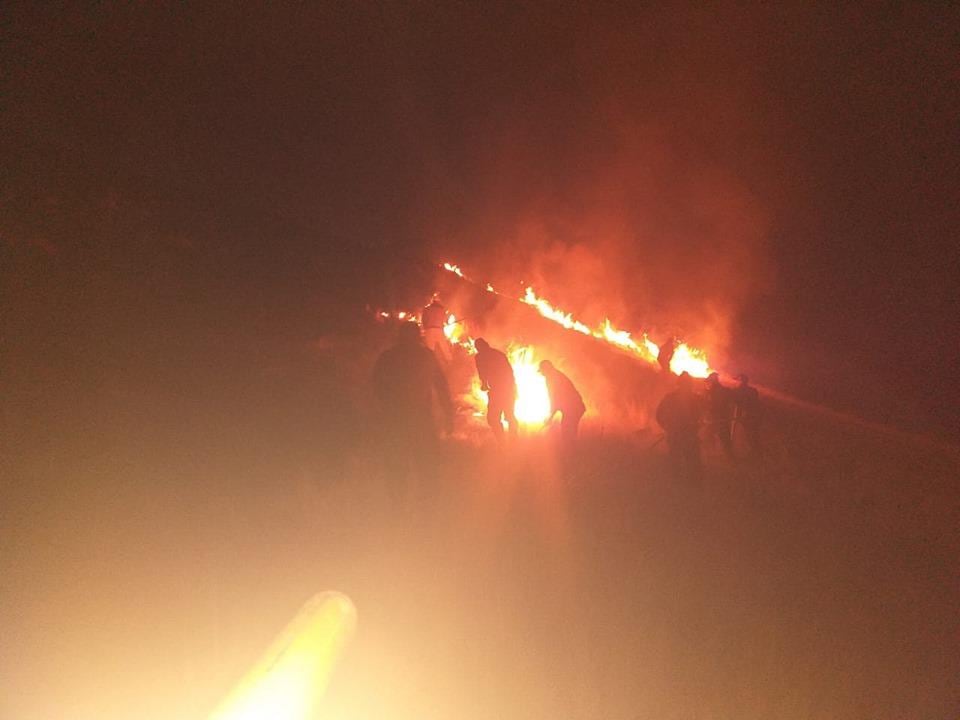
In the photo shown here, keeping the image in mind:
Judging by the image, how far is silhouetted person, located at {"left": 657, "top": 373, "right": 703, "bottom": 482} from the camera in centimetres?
801

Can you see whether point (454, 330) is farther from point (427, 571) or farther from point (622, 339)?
point (427, 571)

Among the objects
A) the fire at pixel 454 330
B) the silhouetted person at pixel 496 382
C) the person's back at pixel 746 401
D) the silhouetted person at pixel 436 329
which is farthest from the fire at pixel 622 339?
the silhouetted person at pixel 496 382

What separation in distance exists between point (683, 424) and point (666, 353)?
3.50 m

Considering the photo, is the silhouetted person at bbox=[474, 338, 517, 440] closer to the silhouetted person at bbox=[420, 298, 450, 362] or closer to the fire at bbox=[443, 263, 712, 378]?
the silhouetted person at bbox=[420, 298, 450, 362]

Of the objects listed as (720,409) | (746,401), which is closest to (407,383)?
(720,409)

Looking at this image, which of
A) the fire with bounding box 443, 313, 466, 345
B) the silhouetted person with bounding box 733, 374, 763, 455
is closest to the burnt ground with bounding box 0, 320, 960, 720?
the silhouetted person with bounding box 733, 374, 763, 455

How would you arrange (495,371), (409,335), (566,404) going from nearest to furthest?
(409,335) → (495,371) → (566,404)

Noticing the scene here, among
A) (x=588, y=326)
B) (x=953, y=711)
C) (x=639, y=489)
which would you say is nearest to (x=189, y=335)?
(x=639, y=489)

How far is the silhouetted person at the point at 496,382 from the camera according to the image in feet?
26.3

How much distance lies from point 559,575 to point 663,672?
4.22 feet

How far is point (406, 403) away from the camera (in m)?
6.89

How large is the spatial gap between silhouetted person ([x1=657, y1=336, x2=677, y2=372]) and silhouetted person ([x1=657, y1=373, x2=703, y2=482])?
3.20 meters

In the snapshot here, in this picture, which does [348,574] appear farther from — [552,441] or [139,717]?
[552,441]

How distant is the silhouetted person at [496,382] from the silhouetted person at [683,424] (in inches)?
70.3
